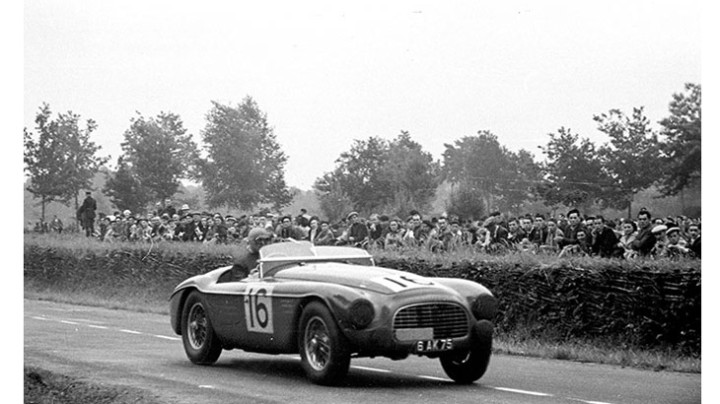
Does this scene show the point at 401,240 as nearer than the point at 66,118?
Yes

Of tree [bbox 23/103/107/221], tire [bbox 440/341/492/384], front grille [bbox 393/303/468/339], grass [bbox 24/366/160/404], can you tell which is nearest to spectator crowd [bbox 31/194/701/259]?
front grille [bbox 393/303/468/339]

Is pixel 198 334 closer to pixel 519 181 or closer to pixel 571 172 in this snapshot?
pixel 519 181

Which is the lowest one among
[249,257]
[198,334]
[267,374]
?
[267,374]

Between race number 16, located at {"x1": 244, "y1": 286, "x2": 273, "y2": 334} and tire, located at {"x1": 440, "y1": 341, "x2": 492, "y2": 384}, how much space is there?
63.3 inches

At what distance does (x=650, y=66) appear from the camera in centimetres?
926

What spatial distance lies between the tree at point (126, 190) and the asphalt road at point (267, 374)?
1.00 m

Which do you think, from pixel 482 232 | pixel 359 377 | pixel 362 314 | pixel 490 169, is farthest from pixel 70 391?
pixel 490 169

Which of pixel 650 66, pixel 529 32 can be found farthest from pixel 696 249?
pixel 529 32

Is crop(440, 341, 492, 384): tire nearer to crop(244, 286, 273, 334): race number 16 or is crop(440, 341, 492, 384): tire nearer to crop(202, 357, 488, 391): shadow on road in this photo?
crop(202, 357, 488, 391): shadow on road

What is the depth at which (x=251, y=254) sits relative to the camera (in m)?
10.5

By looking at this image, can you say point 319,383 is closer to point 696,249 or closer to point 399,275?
point 399,275

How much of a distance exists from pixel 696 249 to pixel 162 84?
516 cm

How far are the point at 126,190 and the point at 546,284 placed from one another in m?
3.92

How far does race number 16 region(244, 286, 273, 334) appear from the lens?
1017 cm
